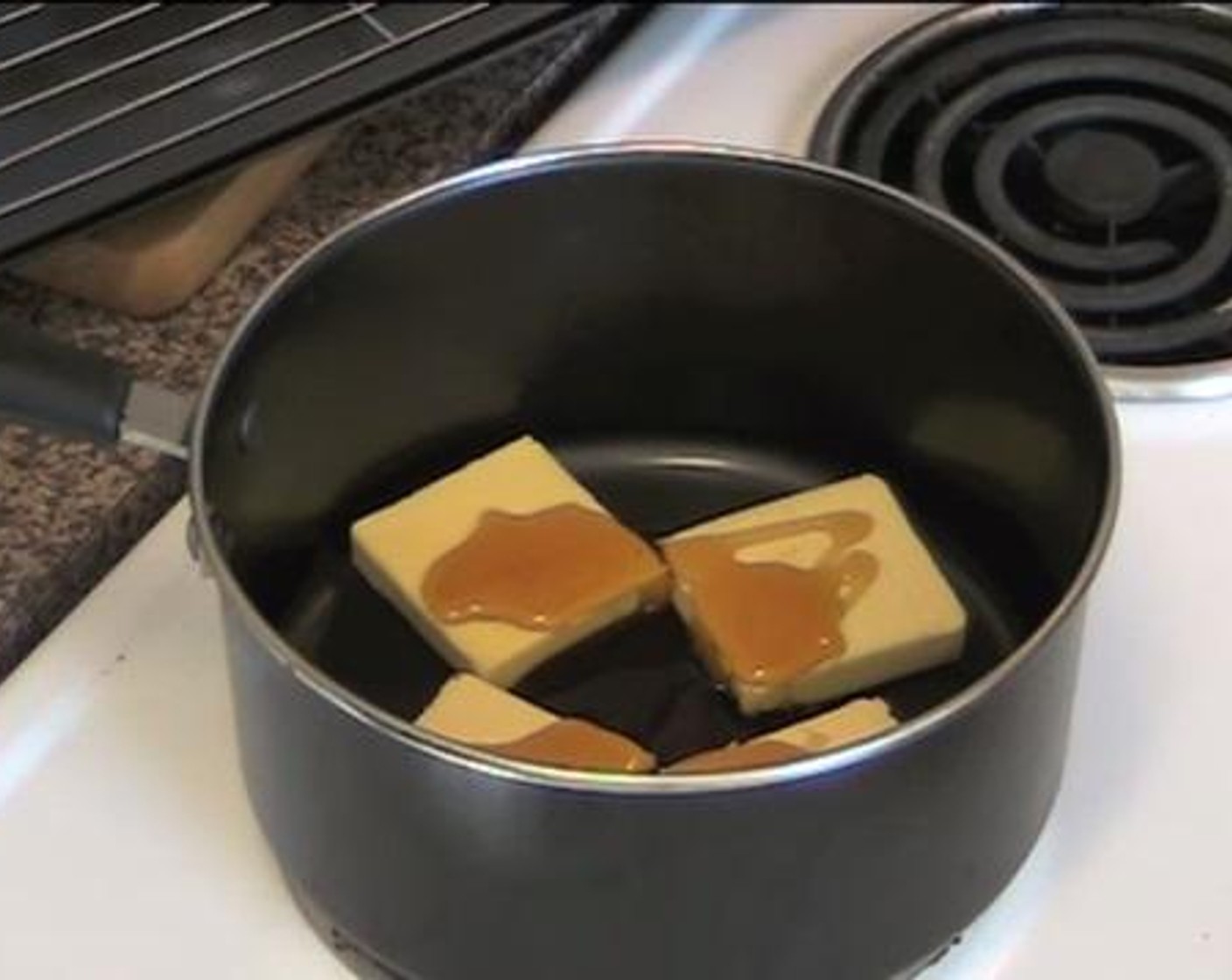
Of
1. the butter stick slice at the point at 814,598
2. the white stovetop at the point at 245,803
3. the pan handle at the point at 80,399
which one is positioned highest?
the pan handle at the point at 80,399

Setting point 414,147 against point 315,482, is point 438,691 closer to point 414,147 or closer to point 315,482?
point 315,482

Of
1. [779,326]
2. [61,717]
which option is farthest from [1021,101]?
[61,717]

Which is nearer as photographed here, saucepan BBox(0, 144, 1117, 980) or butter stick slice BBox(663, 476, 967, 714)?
saucepan BBox(0, 144, 1117, 980)

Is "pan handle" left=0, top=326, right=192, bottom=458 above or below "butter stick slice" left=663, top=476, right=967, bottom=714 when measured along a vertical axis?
above

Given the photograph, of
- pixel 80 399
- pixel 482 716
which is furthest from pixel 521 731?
pixel 80 399

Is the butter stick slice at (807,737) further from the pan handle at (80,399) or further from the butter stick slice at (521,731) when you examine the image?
the pan handle at (80,399)

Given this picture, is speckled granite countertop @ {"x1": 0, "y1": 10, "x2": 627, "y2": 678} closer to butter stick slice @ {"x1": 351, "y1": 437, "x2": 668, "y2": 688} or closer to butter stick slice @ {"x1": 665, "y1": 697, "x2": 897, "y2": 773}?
butter stick slice @ {"x1": 351, "y1": 437, "x2": 668, "y2": 688}

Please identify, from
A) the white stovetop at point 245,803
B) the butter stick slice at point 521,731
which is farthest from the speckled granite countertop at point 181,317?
the butter stick slice at point 521,731

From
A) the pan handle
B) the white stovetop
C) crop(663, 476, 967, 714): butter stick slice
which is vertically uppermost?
the pan handle

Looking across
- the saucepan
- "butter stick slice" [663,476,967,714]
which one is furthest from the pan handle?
"butter stick slice" [663,476,967,714]
